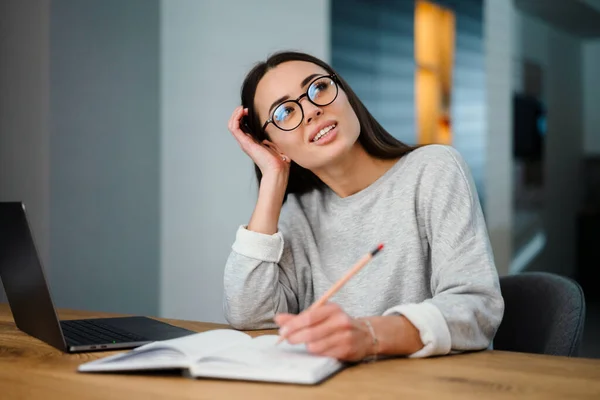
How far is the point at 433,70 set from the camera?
17.0ft

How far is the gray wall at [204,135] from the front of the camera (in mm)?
3658

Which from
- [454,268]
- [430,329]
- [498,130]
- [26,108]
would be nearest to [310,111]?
[454,268]

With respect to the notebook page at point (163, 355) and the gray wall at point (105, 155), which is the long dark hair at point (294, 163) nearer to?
the notebook page at point (163, 355)

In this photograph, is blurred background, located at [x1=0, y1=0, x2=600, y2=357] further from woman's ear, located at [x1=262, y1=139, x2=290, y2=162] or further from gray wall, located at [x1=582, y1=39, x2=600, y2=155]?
gray wall, located at [x1=582, y1=39, x2=600, y2=155]

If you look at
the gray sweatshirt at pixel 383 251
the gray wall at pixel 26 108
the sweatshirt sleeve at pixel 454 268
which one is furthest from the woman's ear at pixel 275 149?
the gray wall at pixel 26 108

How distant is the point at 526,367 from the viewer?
112cm

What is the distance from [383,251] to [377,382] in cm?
64

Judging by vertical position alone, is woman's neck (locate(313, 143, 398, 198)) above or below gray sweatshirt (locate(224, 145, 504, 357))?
above

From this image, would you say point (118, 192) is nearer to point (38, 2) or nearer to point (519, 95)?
point (38, 2)

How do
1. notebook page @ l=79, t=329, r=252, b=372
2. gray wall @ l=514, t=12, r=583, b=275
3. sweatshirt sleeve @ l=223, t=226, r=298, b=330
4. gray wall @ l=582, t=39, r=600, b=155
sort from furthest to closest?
gray wall @ l=582, t=39, r=600, b=155 < gray wall @ l=514, t=12, r=583, b=275 < sweatshirt sleeve @ l=223, t=226, r=298, b=330 < notebook page @ l=79, t=329, r=252, b=372

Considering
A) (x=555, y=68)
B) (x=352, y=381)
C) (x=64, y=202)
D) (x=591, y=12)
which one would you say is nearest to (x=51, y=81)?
(x=64, y=202)

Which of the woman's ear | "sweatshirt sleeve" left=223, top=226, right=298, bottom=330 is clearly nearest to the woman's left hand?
"sweatshirt sleeve" left=223, top=226, right=298, bottom=330

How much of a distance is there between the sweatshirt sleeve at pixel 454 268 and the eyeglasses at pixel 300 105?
0.90 ft

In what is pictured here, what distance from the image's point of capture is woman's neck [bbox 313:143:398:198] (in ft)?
5.82
